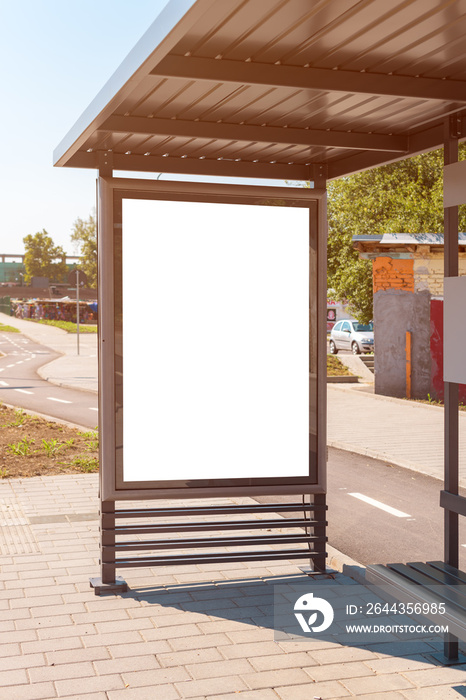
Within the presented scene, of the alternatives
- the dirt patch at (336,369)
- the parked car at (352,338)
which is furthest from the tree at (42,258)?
the dirt patch at (336,369)

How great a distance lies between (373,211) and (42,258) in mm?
90212

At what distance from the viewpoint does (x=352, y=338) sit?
34.8 m

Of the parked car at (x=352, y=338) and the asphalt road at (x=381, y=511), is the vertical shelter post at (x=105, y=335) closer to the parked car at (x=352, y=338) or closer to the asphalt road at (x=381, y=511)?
the asphalt road at (x=381, y=511)

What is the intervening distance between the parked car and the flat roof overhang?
2837 centimetres

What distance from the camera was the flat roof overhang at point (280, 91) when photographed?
3.39m

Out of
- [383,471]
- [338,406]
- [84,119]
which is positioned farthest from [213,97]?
[338,406]

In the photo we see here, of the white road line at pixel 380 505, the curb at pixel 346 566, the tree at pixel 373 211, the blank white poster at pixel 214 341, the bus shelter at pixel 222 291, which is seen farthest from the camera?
the tree at pixel 373 211

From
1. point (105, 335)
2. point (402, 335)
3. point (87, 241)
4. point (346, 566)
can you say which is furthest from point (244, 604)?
point (87, 241)

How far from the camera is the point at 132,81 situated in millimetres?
3805

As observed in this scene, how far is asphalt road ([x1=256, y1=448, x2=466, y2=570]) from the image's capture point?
21.8 feet

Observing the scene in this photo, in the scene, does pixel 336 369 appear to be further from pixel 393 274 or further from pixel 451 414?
pixel 451 414

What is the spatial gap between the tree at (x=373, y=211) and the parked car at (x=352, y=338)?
6.06 metres

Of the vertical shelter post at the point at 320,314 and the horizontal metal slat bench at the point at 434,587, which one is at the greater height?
the vertical shelter post at the point at 320,314

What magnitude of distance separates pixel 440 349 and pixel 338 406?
2.66m
